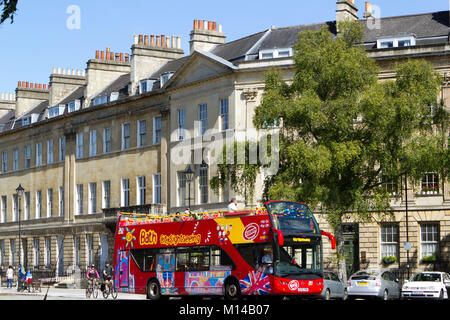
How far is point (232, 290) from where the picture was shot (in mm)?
30828

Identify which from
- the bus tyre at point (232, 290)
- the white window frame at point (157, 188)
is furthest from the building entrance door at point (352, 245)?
the bus tyre at point (232, 290)

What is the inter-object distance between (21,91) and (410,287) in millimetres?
54006

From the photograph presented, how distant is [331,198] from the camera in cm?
3653

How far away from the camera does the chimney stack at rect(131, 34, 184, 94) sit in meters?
Answer: 64.1

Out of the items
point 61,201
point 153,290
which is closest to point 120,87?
point 61,201

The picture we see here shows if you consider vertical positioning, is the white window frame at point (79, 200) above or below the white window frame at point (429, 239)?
above

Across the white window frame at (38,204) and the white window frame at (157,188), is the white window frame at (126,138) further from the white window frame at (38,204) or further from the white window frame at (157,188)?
the white window frame at (38,204)

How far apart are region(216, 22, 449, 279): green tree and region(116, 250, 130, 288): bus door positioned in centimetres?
658

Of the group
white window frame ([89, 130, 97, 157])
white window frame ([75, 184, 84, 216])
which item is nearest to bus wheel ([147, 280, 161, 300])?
white window frame ([89, 130, 97, 157])

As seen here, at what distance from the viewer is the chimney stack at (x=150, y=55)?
210 feet

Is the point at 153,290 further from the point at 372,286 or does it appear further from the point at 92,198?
the point at 92,198

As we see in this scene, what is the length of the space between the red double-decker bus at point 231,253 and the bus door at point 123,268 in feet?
1.23

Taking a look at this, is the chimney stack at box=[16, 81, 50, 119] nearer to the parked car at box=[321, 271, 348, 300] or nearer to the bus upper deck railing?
the bus upper deck railing
